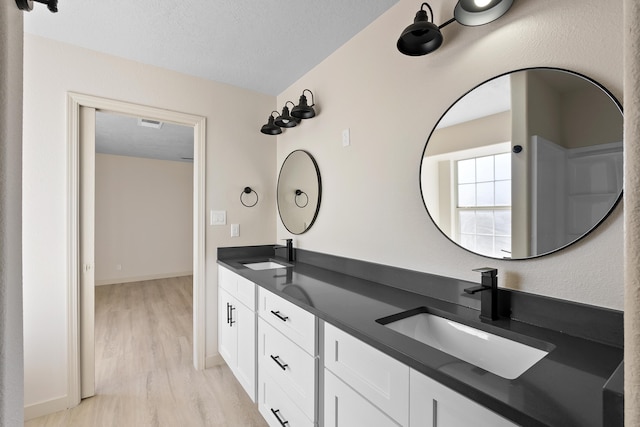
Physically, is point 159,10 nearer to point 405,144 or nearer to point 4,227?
point 405,144

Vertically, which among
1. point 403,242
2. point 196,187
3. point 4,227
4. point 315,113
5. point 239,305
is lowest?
point 239,305

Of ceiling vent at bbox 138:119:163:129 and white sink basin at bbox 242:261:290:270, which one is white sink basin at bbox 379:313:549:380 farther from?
ceiling vent at bbox 138:119:163:129

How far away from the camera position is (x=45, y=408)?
6.05ft

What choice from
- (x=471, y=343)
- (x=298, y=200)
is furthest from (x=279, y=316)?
(x=298, y=200)

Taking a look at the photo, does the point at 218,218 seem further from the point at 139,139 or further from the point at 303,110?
the point at 139,139

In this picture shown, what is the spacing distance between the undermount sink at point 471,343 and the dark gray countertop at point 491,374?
0.10ft

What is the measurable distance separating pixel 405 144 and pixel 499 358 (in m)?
1.03

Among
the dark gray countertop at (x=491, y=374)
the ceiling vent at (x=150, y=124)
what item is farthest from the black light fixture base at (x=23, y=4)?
the ceiling vent at (x=150, y=124)

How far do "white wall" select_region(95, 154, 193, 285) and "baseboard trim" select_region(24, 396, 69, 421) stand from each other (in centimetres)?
397

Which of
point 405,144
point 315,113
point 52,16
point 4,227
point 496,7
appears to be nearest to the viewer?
point 4,227

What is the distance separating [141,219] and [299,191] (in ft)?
15.1

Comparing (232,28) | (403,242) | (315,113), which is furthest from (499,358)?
(232,28)

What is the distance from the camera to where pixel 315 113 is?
7.20 ft

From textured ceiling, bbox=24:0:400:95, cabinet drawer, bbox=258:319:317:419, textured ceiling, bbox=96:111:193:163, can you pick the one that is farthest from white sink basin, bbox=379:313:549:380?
textured ceiling, bbox=96:111:193:163
